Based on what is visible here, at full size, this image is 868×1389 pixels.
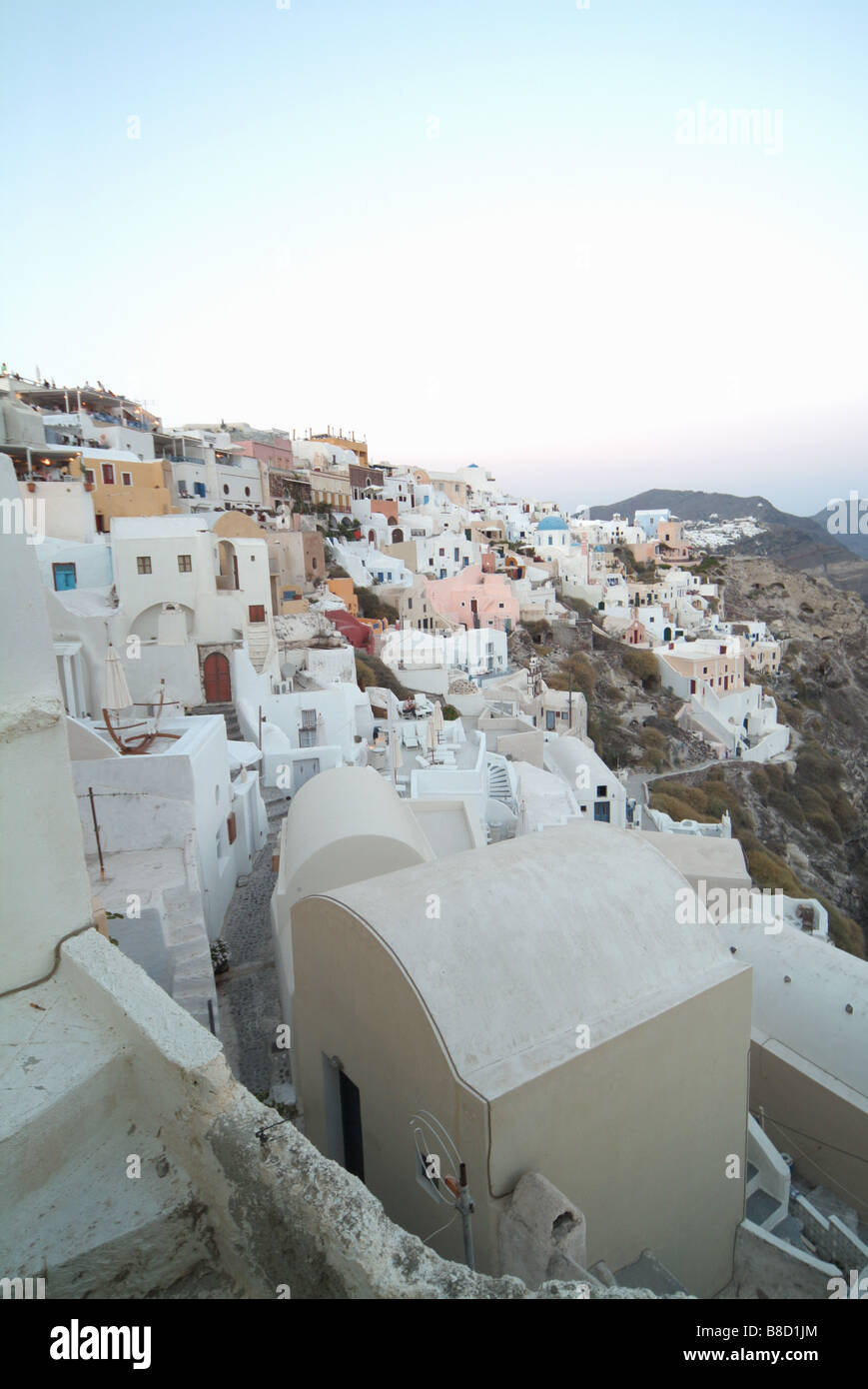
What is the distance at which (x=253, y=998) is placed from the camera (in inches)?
368

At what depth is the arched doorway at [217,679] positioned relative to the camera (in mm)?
19672

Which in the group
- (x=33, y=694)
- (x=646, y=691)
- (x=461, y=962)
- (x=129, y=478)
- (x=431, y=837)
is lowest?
(x=646, y=691)

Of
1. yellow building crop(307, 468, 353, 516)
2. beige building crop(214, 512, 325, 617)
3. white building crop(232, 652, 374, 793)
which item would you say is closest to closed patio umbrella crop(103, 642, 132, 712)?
white building crop(232, 652, 374, 793)

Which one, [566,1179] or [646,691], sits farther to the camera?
[646,691]

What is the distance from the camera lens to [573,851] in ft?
20.7

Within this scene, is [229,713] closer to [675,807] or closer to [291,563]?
[291,563]

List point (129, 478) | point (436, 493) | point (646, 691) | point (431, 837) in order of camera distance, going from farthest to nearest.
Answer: point (436, 493) → point (646, 691) → point (129, 478) → point (431, 837)

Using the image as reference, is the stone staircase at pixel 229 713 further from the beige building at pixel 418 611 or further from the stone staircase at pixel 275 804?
the beige building at pixel 418 611

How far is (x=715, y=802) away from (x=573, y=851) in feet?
94.8

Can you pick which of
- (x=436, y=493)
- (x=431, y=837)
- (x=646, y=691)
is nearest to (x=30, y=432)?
(x=431, y=837)

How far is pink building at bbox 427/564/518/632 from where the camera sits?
145 ft

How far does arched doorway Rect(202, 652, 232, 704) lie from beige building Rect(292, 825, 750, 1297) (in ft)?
46.3

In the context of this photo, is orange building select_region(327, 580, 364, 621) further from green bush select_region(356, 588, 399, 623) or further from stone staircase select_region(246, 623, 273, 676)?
stone staircase select_region(246, 623, 273, 676)
